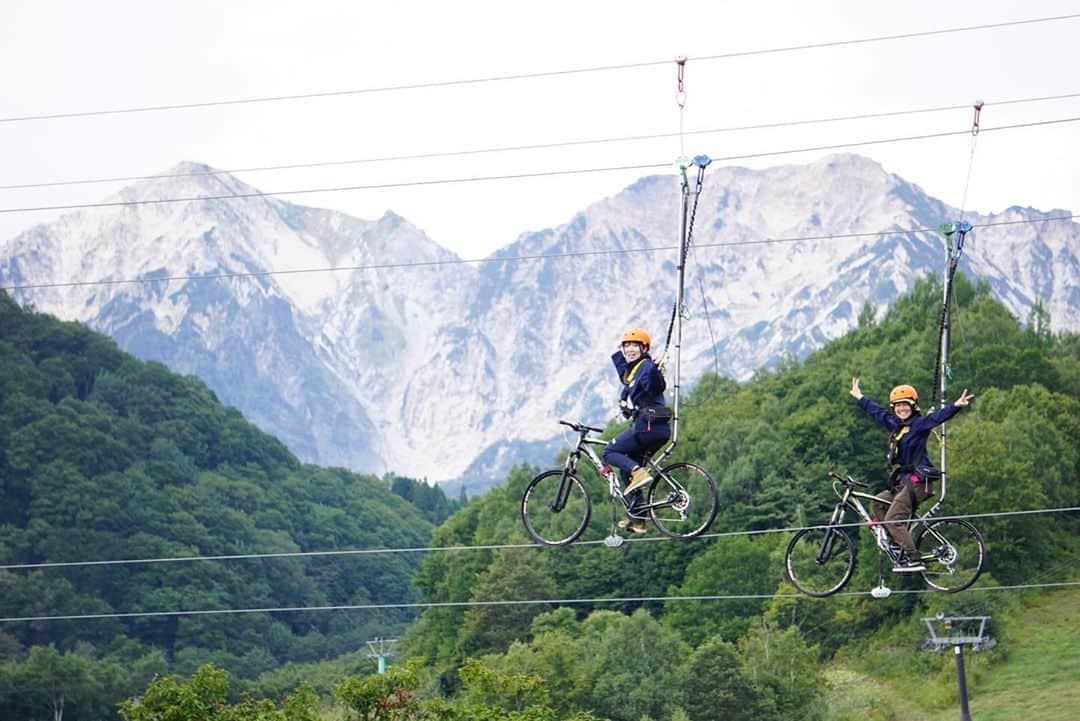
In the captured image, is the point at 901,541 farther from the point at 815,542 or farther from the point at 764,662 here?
the point at 815,542

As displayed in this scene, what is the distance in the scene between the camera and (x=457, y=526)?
14125 centimetres

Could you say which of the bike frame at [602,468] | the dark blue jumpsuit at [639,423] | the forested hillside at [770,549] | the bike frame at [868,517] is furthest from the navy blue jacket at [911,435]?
the forested hillside at [770,549]

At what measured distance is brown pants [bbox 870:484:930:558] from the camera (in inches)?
1129

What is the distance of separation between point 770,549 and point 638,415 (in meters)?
81.3

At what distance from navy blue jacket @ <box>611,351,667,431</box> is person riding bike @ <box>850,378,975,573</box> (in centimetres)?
319

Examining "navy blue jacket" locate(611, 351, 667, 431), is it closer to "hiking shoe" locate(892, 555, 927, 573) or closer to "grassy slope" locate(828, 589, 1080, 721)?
"hiking shoe" locate(892, 555, 927, 573)

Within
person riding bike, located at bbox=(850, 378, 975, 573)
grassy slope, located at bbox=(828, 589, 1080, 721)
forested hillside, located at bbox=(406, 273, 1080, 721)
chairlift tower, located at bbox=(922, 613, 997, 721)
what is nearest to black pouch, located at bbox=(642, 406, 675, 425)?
person riding bike, located at bbox=(850, 378, 975, 573)

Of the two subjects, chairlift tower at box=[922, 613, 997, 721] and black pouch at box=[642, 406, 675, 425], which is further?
chairlift tower at box=[922, 613, 997, 721]

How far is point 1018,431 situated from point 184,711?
201 feet

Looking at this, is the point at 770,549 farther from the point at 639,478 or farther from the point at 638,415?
the point at 638,415

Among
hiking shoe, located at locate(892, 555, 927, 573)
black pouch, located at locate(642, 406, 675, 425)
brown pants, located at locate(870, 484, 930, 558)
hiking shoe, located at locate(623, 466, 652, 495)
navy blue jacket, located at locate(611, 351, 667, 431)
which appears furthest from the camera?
hiking shoe, located at locate(892, 555, 927, 573)

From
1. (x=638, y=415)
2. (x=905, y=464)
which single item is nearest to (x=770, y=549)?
(x=905, y=464)

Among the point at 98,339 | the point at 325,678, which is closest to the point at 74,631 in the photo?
the point at 325,678

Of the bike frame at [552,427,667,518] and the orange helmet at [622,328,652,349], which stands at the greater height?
the orange helmet at [622,328,652,349]
